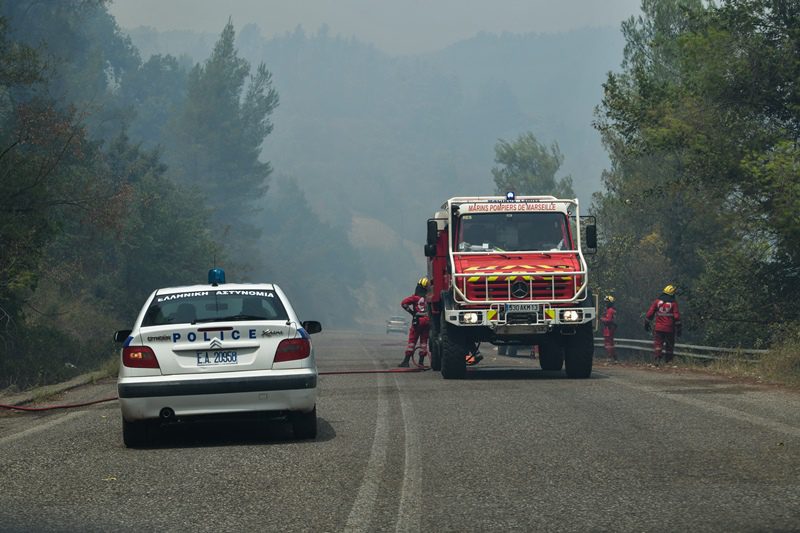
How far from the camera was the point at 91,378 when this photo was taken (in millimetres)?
20062

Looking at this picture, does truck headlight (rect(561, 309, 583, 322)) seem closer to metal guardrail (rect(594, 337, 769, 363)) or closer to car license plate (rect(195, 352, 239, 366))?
metal guardrail (rect(594, 337, 769, 363))

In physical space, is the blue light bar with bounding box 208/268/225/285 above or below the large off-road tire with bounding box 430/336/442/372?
above

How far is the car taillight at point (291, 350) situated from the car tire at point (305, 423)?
56cm

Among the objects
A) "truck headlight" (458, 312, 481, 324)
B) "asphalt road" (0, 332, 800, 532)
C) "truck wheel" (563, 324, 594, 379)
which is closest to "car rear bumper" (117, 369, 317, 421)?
"asphalt road" (0, 332, 800, 532)

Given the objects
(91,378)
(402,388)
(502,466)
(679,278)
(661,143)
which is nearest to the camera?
(502,466)

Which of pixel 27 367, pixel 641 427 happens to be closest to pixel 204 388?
pixel 641 427

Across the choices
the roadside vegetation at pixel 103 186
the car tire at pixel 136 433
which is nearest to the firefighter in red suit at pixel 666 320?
the roadside vegetation at pixel 103 186

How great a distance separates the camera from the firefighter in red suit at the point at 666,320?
22870 mm

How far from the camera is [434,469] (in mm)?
8680

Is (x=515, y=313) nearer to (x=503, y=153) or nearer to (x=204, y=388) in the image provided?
(x=204, y=388)

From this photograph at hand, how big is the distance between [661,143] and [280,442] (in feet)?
61.3

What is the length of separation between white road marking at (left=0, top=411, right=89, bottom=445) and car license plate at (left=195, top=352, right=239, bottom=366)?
2.33m

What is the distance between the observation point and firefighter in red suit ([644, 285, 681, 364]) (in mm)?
22870

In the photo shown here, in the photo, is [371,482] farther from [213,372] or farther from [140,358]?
[140,358]
